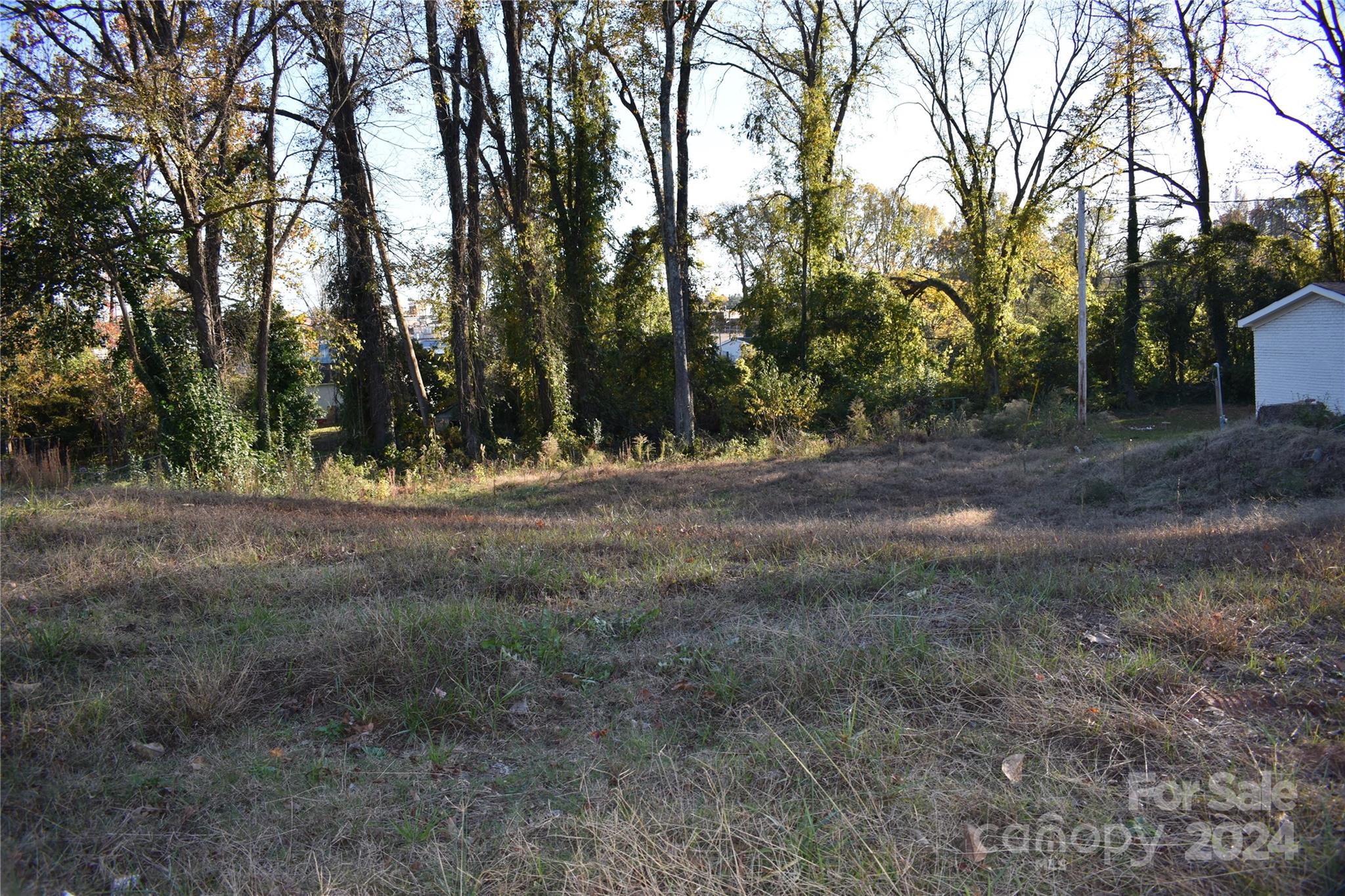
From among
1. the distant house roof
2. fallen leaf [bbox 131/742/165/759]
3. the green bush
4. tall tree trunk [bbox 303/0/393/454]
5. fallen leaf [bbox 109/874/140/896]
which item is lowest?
fallen leaf [bbox 109/874/140/896]

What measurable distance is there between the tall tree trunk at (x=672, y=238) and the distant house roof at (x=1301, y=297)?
15697mm

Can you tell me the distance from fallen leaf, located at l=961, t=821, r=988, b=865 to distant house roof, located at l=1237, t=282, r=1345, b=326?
22.2 meters

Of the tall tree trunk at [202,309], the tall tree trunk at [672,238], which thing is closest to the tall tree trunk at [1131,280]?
the tall tree trunk at [672,238]

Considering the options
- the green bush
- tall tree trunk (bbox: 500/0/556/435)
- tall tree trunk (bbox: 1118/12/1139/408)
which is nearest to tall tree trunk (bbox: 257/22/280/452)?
tall tree trunk (bbox: 500/0/556/435)

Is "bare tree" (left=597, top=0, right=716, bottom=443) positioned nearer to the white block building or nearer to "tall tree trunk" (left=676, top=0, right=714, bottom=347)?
"tall tree trunk" (left=676, top=0, right=714, bottom=347)

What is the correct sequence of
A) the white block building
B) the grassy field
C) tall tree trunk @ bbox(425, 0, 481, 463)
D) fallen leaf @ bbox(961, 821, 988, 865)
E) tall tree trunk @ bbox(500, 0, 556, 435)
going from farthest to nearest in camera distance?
tall tree trunk @ bbox(500, 0, 556, 435), tall tree trunk @ bbox(425, 0, 481, 463), the white block building, the grassy field, fallen leaf @ bbox(961, 821, 988, 865)

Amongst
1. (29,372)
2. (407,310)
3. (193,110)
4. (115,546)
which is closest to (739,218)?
(407,310)

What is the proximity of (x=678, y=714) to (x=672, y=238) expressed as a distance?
21.2 metres

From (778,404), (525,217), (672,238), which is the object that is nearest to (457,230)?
(525,217)

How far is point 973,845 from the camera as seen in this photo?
113 inches

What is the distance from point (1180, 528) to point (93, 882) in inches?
360

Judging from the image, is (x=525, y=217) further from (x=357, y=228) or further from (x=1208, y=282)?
(x=1208, y=282)

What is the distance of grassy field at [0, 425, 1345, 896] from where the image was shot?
293 cm

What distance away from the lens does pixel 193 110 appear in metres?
15.8
